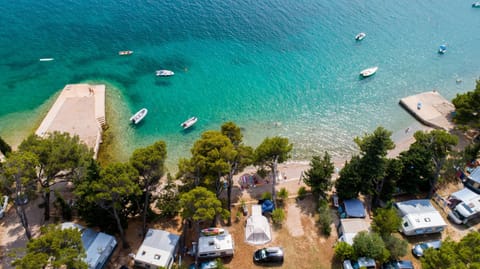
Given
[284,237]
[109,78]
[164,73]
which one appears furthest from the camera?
[164,73]

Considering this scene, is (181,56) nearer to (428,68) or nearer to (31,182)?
(31,182)

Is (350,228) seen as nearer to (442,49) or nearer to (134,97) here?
(134,97)

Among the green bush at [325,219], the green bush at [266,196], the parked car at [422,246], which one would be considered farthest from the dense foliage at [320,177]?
the parked car at [422,246]

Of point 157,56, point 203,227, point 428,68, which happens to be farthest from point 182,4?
point 203,227

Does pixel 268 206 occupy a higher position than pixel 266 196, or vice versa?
pixel 266 196

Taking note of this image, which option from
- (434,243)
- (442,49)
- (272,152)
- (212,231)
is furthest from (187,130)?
(442,49)

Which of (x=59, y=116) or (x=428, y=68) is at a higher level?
(x=428, y=68)
